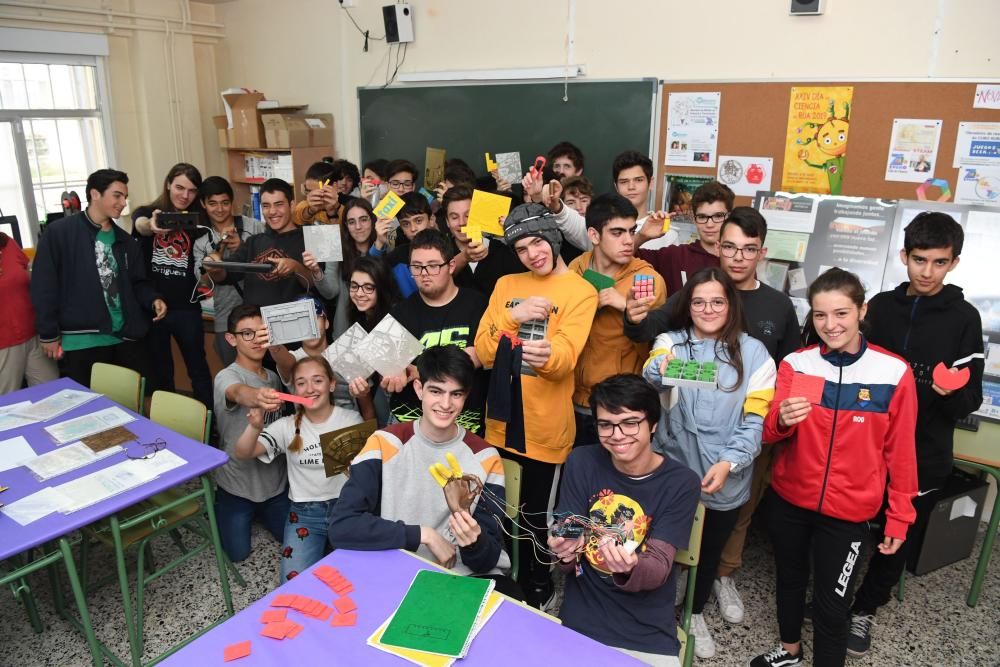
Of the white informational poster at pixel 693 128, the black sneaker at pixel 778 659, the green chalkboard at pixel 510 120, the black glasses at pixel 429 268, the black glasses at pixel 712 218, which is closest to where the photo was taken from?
the black sneaker at pixel 778 659

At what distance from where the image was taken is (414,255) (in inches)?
106

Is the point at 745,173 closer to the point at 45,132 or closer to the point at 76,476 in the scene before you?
the point at 76,476

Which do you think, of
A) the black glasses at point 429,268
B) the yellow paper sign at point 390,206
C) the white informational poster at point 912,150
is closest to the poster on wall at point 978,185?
the white informational poster at point 912,150

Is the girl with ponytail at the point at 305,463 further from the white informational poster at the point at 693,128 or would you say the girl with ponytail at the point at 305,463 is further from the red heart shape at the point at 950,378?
the white informational poster at the point at 693,128

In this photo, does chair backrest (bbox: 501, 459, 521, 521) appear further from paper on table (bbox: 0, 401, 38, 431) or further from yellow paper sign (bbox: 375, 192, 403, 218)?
paper on table (bbox: 0, 401, 38, 431)

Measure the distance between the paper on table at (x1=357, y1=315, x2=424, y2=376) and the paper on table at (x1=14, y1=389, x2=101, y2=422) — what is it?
1493 millimetres

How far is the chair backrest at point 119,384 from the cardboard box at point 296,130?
9.73 ft

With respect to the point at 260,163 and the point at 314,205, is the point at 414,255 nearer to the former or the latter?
the point at 314,205

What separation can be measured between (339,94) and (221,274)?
2690 mm

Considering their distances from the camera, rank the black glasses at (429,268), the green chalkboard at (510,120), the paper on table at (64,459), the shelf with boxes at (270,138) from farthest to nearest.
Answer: the shelf with boxes at (270,138) < the green chalkboard at (510,120) < the black glasses at (429,268) < the paper on table at (64,459)

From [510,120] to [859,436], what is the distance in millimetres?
3506

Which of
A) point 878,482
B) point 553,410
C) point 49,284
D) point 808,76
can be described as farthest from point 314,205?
point 878,482

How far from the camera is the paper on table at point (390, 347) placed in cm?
257

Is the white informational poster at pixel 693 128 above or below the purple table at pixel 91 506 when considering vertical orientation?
above
